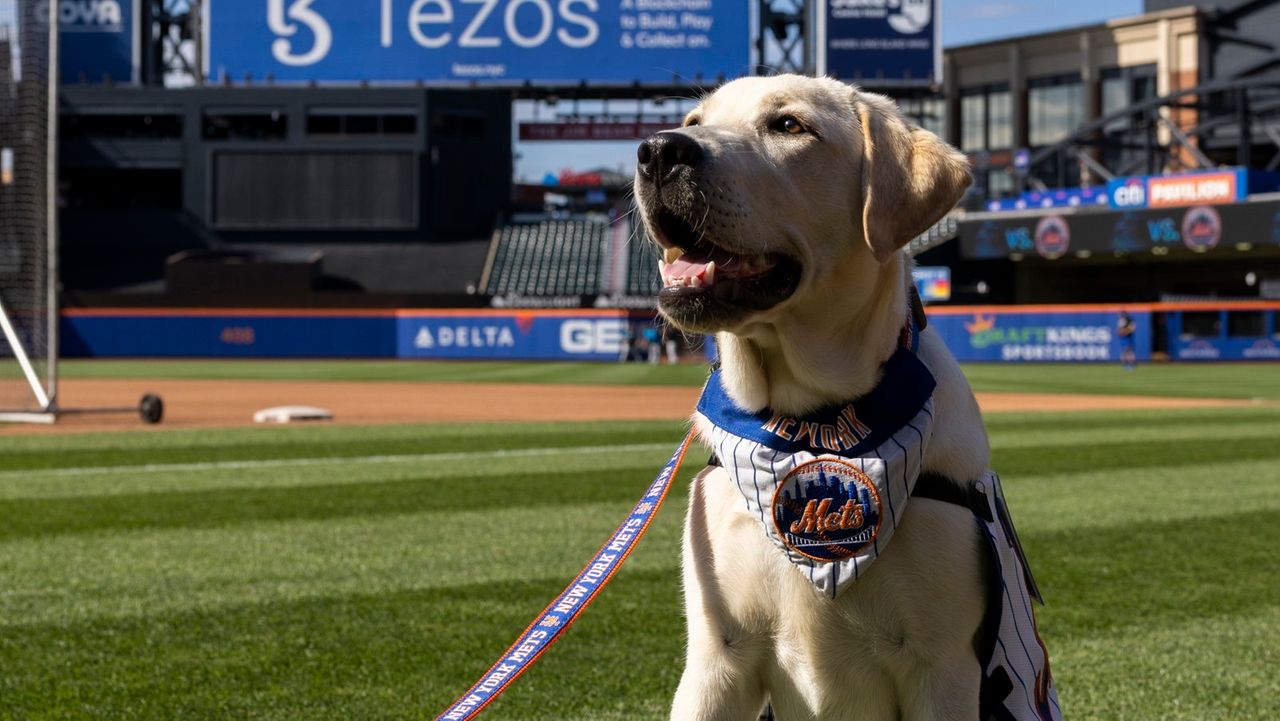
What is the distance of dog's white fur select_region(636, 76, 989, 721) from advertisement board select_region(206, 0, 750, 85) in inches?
1858

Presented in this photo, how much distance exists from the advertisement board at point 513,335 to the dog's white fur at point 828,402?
40191 millimetres

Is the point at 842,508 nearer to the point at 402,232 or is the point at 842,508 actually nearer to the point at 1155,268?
the point at 402,232

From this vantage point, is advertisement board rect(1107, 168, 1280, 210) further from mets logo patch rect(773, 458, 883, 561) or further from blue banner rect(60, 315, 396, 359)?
mets logo patch rect(773, 458, 883, 561)

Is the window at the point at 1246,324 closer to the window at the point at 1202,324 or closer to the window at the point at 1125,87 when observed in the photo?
the window at the point at 1202,324

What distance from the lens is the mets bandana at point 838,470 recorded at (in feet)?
8.93

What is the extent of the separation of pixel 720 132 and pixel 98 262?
52.5 m

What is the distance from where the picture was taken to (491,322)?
44219 mm

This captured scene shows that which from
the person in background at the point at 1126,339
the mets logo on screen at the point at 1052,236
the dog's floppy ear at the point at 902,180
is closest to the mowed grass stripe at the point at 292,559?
the dog's floppy ear at the point at 902,180

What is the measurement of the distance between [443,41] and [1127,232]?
82.6 feet

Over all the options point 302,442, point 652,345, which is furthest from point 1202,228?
point 302,442

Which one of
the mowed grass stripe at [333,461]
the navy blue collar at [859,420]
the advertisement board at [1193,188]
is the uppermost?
the advertisement board at [1193,188]

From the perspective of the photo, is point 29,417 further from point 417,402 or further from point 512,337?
point 512,337

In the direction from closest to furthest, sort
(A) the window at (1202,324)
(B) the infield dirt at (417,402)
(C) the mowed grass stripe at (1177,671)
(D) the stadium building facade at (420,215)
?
(C) the mowed grass stripe at (1177,671), (B) the infield dirt at (417,402), (A) the window at (1202,324), (D) the stadium building facade at (420,215)

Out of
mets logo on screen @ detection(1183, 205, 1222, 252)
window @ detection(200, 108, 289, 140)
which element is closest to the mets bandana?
mets logo on screen @ detection(1183, 205, 1222, 252)
